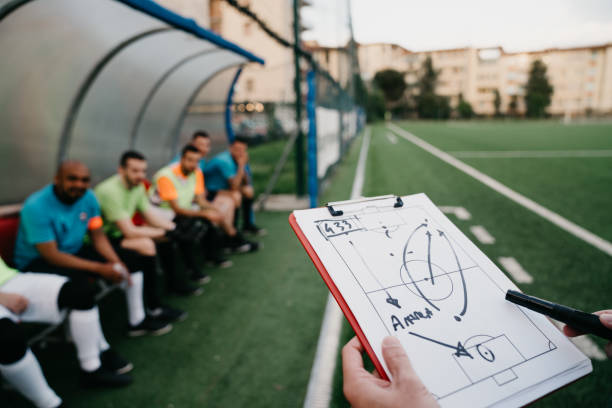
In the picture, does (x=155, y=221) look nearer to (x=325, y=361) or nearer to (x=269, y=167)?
(x=325, y=361)

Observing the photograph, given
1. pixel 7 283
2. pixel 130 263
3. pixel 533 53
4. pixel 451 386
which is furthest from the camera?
pixel 533 53

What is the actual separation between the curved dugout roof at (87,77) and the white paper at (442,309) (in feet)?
6.90

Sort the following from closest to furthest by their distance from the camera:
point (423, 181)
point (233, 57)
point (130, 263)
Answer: point (130, 263)
point (233, 57)
point (423, 181)

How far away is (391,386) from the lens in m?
0.83

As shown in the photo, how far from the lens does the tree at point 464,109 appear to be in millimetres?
63531

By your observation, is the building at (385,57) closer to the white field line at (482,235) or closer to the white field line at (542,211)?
the white field line at (542,211)

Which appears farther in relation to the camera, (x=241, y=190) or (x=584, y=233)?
(x=241, y=190)

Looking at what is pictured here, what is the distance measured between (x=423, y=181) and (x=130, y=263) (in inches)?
274

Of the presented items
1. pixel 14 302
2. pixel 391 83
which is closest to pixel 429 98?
pixel 391 83

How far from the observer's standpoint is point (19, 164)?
127 inches

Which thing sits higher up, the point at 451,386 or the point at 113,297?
the point at 451,386

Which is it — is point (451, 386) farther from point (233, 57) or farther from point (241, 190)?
point (233, 57)

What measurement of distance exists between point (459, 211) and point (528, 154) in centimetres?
867

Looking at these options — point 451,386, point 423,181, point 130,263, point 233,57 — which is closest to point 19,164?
point 130,263
